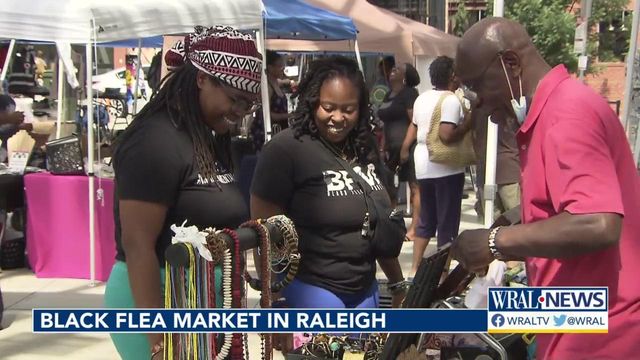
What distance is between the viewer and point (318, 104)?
3.23 meters

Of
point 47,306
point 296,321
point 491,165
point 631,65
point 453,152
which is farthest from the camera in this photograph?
point 631,65

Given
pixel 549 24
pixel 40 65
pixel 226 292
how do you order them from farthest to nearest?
pixel 549 24 < pixel 40 65 < pixel 226 292

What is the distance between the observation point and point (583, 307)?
190cm

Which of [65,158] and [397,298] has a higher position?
[65,158]

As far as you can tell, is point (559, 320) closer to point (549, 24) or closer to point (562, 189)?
point (562, 189)

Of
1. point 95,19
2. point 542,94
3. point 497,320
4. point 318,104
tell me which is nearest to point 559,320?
point 497,320

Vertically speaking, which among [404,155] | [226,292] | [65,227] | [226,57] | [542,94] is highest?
[226,57]

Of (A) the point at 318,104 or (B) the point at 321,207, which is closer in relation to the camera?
(B) the point at 321,207

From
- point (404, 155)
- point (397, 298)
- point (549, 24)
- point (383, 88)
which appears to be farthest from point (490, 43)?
point (549, 24)

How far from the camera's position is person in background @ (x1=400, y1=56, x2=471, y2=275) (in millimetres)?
6332

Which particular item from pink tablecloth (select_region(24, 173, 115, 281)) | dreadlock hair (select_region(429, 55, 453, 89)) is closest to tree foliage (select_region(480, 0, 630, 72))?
dreadlock hair (select_region(429, 55, 453, 89))

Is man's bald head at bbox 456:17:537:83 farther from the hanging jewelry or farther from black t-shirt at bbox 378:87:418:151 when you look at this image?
black t-shirt at bbox 378:87:418:151

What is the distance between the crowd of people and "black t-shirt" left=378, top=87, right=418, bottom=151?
5.17m

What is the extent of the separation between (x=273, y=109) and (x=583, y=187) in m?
6.72
